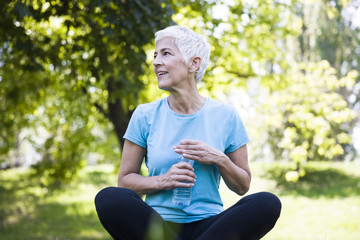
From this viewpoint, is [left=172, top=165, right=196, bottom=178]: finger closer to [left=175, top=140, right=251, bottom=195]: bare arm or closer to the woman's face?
[left=175, top=140, right=251, bottom=195]: bare arm

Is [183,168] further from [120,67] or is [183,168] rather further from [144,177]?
[120,67]

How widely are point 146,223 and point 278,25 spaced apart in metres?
5.89

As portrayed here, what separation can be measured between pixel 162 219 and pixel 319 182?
40.9 feet

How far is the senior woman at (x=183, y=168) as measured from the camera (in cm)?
201

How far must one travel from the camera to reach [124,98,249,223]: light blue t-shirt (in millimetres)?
2232

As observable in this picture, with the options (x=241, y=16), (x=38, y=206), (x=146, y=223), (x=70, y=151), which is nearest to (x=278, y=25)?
(x=241, y=16)

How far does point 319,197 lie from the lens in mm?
11586

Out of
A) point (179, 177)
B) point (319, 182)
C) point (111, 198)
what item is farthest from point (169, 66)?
point (319, 182)

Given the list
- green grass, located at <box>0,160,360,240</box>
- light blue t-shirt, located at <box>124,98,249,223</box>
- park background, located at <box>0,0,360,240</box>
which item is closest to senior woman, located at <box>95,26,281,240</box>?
light blue t-shirt, located at <box>124,98,249,223</box>

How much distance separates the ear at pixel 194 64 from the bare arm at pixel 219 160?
1.70 feet

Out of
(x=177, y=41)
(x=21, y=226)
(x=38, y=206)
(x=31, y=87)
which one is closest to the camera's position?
(x=177, y=41)

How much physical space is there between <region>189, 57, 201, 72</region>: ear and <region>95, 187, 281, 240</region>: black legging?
0.82 m

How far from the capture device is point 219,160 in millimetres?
2131

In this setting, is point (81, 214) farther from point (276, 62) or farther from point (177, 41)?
point (177, 41)
